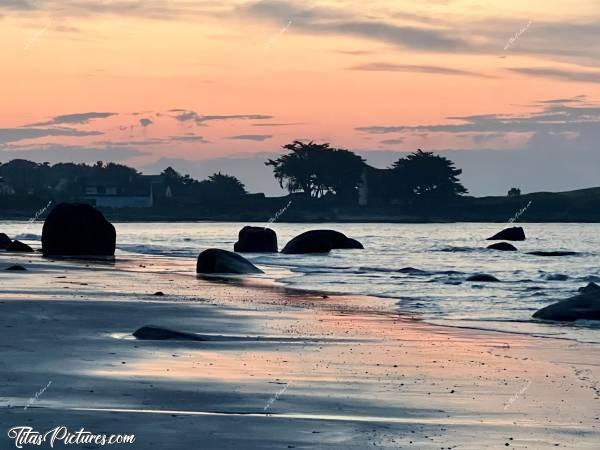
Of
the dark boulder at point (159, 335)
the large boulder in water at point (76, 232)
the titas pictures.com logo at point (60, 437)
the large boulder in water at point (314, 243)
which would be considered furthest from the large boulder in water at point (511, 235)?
the titas pictures.com logo at point (60, 437)

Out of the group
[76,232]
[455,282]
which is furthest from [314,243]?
[455,282]

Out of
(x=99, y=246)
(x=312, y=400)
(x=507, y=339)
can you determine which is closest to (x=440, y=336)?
(x=507, y=339)

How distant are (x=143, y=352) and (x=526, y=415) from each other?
5.45 metres

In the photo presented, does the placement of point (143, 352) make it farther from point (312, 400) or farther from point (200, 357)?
point (312, 400)

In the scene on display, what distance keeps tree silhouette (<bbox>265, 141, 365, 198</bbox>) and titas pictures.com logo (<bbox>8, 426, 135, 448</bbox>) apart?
17621cm

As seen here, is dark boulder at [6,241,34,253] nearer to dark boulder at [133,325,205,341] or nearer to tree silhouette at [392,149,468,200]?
dark boulder at [133,325,205,341]

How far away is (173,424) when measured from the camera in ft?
29.6

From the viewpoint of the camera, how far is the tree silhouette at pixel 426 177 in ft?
586

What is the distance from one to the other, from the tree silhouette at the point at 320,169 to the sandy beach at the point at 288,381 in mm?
163690

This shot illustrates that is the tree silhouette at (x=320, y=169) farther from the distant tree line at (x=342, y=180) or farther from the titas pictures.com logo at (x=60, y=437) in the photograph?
the titas pictures.com logo at (x=60, y=437)

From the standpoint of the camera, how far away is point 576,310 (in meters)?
20.7

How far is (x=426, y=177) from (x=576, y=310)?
159 meters

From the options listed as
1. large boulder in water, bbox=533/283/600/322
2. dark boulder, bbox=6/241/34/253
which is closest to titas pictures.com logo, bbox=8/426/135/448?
large boulder in water, bbox=533/283/600/322

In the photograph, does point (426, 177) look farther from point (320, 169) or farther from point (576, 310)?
point (576, 310)
